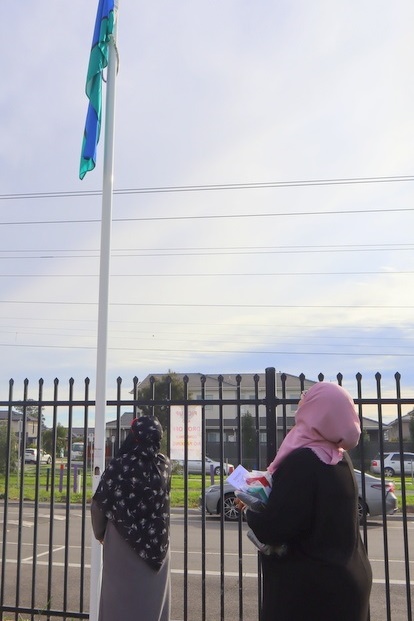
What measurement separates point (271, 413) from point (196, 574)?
4868mm

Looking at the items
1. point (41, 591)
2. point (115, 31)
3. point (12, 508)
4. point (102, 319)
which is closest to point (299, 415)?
point (102, 319)

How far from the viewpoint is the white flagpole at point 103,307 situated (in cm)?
448

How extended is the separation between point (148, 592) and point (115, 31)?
14.9 feet

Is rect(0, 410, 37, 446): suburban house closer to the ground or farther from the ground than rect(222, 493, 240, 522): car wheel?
farther from the ground

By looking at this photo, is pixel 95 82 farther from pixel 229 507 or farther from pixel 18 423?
pixel 18 423

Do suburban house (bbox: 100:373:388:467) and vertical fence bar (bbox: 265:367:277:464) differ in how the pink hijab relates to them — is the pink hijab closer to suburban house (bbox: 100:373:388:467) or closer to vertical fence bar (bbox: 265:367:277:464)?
suburban house (bbox: 100:373:388:467)

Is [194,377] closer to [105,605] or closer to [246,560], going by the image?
[246,560]

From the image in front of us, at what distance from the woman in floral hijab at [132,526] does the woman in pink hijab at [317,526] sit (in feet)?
3.84

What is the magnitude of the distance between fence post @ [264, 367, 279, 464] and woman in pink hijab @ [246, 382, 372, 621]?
6.30 ft

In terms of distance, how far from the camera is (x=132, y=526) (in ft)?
12.1

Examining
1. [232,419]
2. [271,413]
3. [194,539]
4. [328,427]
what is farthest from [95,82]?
[232,419]

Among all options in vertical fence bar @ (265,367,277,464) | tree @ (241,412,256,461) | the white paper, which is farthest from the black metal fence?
tree @ (241,412,256,461)

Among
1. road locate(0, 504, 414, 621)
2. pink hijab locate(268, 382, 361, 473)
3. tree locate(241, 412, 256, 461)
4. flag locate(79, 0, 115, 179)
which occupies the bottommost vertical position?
road locate(0, 504, 414, 621)

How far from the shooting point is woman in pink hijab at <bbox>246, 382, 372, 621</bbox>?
8.46 ft
